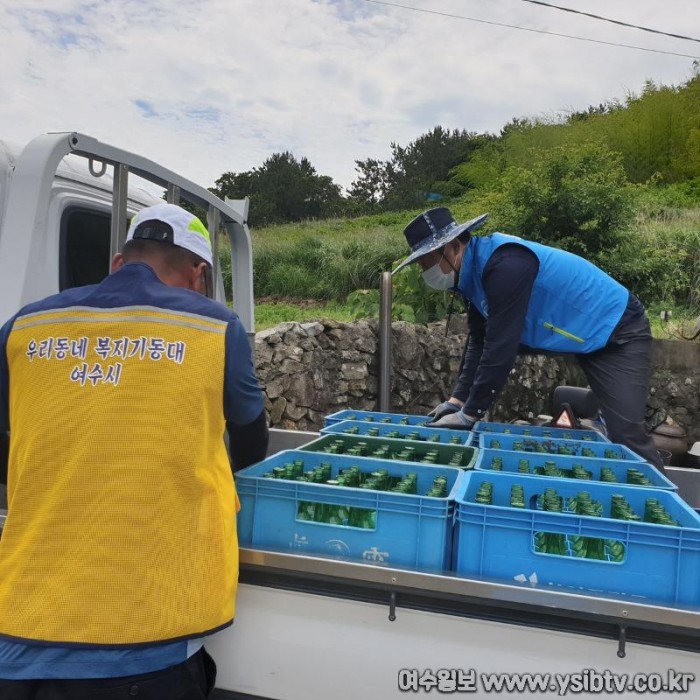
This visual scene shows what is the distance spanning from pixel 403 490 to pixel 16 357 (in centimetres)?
122

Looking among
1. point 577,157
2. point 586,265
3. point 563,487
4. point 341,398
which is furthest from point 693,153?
point 563,487

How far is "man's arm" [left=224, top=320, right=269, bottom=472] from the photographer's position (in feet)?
5.47

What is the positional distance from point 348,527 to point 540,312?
82.7 inches

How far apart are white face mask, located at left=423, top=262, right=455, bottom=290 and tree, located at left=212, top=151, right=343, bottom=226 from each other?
35407 millimetres

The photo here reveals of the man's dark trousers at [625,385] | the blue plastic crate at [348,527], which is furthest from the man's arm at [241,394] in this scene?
the man's dark trousers at [625,385]

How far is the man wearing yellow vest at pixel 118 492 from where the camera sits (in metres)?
1.46

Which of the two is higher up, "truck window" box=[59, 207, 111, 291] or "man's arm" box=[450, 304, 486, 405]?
"truck window" box=[59, 207, 111, 291]

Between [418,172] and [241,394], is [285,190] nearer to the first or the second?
[418,172]

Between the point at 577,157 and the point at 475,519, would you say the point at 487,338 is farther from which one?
the point at 577,157

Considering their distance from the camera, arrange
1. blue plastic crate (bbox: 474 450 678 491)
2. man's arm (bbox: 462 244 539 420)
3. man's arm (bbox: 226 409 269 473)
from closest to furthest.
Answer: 1. man's arm (bbox: 226 409 269 473)
2. blue plastic crate (bbox: 474 450 678 491)
3. man's arm (bbox: 462 244 539 420)

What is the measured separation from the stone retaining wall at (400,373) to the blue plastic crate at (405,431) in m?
2.67

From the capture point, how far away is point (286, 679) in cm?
173

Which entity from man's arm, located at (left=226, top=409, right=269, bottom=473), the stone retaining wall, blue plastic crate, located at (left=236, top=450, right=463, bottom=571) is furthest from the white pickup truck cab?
the stone retaining wall

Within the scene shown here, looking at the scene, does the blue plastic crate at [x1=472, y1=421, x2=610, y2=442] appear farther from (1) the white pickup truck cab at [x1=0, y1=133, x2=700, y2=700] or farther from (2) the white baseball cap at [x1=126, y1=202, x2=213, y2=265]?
(2) the white baseball cap at [x1=126, y1=202, x2=213, y2=265]
